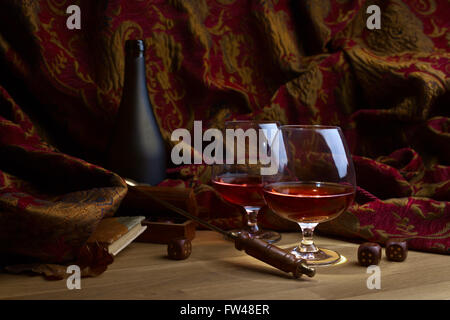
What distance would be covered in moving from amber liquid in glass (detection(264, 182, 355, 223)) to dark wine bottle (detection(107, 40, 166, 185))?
50cm

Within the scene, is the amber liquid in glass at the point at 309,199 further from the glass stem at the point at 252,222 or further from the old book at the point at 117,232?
the old book at the point at 117,232

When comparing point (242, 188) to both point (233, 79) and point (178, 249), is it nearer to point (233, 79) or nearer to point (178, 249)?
point (178, 249)

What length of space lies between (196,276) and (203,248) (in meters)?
0.18

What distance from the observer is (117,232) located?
3.38 feet

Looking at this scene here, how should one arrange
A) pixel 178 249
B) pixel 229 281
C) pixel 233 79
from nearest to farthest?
pixel 229 281 < pixel 178 249 < pixel 233 79

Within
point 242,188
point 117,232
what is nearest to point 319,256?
point 242,188

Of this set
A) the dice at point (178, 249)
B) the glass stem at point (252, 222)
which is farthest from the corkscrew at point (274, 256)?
the glass stem at point (252, 222)

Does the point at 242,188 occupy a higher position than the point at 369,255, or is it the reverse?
the point at 242,188

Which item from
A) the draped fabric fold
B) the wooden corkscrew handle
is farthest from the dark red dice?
the draped fabric fold

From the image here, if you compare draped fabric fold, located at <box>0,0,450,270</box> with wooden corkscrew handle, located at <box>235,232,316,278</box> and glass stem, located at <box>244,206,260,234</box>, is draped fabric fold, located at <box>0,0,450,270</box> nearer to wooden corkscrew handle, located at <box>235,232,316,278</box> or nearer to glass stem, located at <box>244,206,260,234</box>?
glass stem, located at <box>244,206,260,234</box>

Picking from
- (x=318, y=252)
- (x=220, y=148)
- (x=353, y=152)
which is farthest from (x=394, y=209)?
(x=353, y=152)

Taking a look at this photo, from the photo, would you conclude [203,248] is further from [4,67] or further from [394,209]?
[4,67]

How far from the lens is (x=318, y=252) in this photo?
3.44ft

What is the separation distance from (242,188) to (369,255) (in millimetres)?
299
